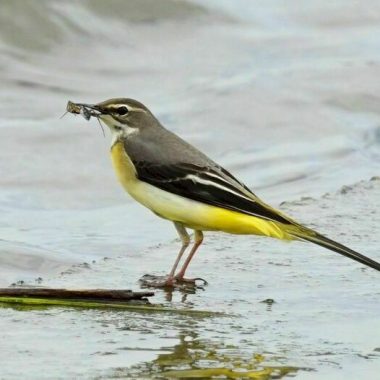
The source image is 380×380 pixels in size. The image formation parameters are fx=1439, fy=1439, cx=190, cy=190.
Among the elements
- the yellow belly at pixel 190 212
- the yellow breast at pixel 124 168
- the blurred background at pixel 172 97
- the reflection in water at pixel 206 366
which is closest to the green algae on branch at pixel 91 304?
the reflection in water at pixel 206 366

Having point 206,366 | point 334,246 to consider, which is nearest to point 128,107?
point 334,246

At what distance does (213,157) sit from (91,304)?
6.44m

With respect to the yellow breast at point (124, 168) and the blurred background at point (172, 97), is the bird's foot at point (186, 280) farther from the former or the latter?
the blurred background at point (172, 97)

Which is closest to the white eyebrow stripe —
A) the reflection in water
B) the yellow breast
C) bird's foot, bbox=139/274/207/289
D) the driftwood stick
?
the yellow breast

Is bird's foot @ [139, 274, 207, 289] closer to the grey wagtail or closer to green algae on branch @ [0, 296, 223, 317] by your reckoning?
the grey wagtail

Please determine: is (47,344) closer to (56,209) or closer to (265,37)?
(56,209)

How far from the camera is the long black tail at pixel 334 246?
26.9ft

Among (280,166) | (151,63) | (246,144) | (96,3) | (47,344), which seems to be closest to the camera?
(47,344)

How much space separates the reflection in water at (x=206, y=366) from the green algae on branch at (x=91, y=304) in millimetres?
722

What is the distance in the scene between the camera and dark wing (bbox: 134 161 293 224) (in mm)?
8648

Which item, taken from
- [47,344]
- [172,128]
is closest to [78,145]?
[172,128]

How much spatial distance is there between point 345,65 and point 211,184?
9.18m

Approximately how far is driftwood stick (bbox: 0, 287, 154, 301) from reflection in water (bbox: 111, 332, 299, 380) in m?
0.78

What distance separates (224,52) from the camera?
18.3 meters
